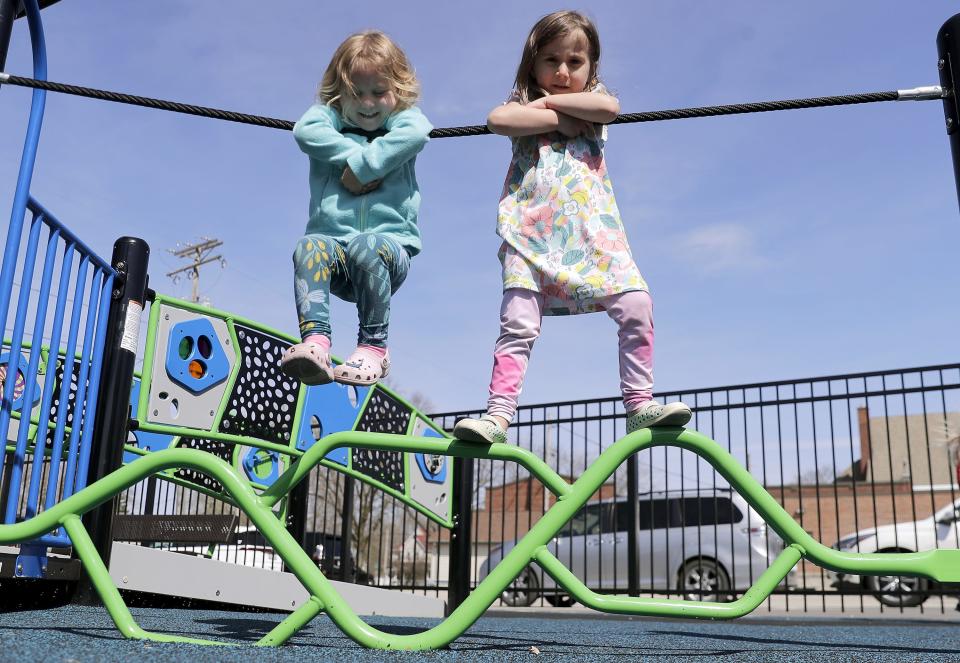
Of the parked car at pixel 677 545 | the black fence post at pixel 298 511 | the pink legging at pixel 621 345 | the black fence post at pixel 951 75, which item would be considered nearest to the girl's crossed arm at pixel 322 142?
the pink legging at pixel 621 345

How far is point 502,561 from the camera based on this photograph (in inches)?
84.6

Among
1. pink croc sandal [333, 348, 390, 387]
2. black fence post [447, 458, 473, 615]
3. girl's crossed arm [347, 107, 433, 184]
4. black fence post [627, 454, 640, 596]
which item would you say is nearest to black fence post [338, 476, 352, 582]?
black fence post [447, 458, 473, 615]

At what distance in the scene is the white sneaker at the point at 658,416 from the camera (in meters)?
2.24

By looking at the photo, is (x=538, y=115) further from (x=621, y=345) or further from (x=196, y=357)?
(x=196, y=357)

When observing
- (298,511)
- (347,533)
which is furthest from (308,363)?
(347,533)

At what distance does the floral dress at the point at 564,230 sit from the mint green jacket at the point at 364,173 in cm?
34

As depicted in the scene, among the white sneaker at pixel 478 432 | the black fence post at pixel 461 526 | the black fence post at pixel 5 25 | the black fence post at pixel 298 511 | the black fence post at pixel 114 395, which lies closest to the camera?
the white sneaker at pixel 478 432

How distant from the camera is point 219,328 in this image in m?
4.56

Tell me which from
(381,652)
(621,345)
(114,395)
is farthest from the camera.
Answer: (114,395)

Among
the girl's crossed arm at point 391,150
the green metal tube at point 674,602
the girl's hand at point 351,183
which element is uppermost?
the girl's crossed arm at point 391,150

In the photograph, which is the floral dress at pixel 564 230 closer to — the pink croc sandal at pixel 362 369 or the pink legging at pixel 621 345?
the pink legging at pixel 621 345

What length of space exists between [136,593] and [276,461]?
111 centimetres

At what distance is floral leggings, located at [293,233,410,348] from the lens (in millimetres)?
2641

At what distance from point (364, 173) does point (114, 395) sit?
1.98 m
